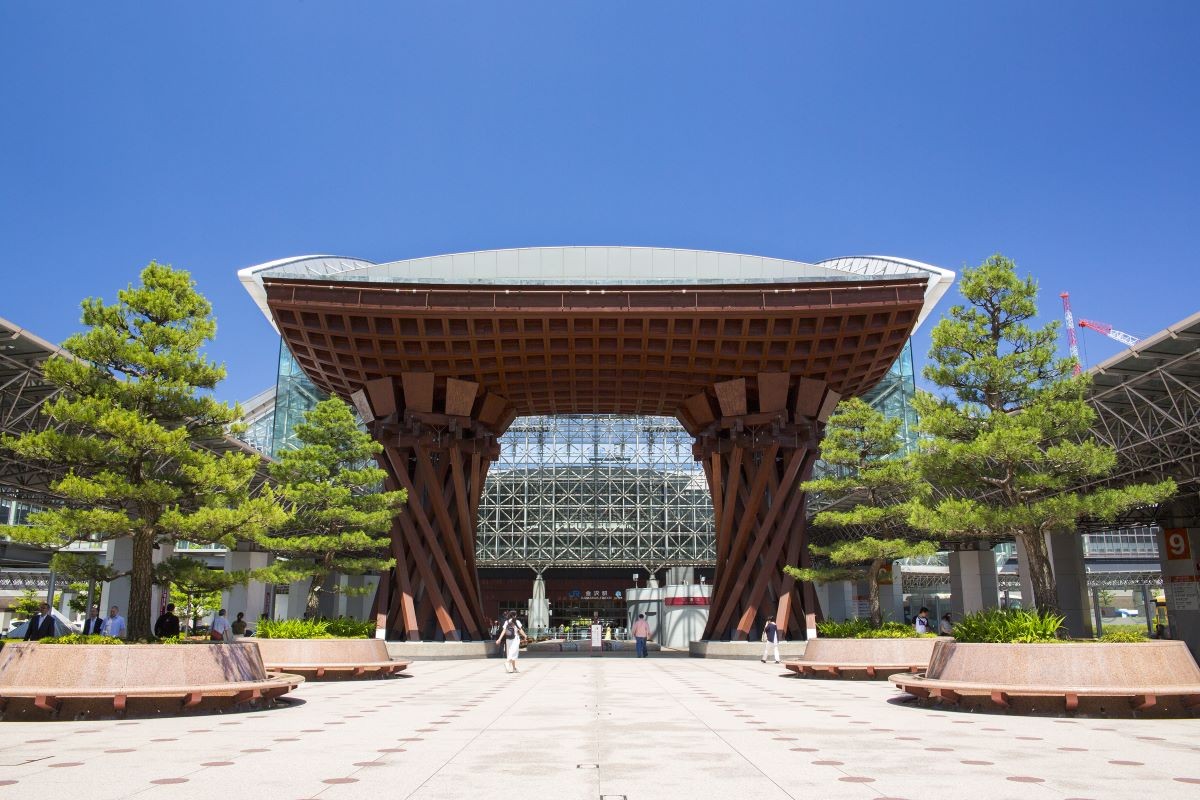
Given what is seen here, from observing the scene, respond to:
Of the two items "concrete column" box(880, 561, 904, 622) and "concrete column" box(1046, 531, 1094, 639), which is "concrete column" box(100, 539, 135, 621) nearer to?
"concrete column" box(1046, 531, 1094, 639)

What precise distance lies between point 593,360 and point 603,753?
2356 centimetres

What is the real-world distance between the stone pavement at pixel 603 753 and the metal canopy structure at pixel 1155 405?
43.2 feet

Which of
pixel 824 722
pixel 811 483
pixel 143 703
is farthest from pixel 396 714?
pixel 811 483

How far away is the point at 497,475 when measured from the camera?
62156 millimetres

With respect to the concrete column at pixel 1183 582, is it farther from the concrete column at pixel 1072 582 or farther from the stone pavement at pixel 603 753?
the stone pavement at pixel 603 753

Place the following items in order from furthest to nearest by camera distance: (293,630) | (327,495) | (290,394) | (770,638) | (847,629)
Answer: (290,394) < (770,638) < (327,495) < (847,629) < (293,630)

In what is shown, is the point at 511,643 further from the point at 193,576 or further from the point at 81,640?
the point at 81,640

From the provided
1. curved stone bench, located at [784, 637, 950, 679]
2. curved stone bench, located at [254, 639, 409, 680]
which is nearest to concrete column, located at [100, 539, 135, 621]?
curved stone bench, located at [254, 639, 409, 680]

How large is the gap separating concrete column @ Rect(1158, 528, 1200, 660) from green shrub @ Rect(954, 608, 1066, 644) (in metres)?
21.2

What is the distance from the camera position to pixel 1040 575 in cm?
1548

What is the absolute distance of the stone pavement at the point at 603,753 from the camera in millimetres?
6773

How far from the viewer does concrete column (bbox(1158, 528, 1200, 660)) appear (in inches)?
1211

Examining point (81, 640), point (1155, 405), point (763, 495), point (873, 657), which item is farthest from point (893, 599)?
point (81, 640)

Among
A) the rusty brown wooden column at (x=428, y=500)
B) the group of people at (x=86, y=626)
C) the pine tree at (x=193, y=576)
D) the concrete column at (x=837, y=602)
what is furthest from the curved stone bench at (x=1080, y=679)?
the concrete column at (x=837, y=602)
